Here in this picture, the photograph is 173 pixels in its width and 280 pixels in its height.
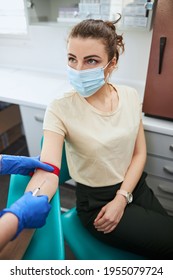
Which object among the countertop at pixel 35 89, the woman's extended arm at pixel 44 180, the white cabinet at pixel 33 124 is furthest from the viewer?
the white cabinet at pixel 33 124

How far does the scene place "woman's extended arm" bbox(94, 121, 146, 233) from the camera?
2.95ft

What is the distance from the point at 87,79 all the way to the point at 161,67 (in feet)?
1.31

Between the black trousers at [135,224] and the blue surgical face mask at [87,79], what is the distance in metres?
0.44

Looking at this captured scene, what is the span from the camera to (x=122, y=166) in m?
1.01

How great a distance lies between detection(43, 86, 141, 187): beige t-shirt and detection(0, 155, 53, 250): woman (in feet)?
0.54

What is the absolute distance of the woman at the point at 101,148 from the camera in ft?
2.76

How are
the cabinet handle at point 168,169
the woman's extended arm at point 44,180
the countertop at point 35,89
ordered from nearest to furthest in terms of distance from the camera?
the woman's extended arm at point 44,180 → the countertop at point 35,89 → the cabinet handle at point 168,169

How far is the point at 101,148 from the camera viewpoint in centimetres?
91

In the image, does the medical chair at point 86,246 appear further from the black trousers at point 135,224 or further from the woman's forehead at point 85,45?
the woman's forehead at point 85,45

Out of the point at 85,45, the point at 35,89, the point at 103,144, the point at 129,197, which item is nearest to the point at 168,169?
the point at 129,197

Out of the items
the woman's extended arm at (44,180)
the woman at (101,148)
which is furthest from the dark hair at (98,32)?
the woman's extended arm at (44,180)

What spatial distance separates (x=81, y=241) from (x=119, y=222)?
197mm

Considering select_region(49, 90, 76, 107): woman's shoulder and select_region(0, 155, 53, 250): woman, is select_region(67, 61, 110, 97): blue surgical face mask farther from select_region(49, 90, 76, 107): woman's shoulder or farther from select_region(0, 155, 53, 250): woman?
select_region(0, 155, 53, 250): woman

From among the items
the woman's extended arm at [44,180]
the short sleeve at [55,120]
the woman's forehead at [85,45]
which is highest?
the woman's forehead at [85,45]
